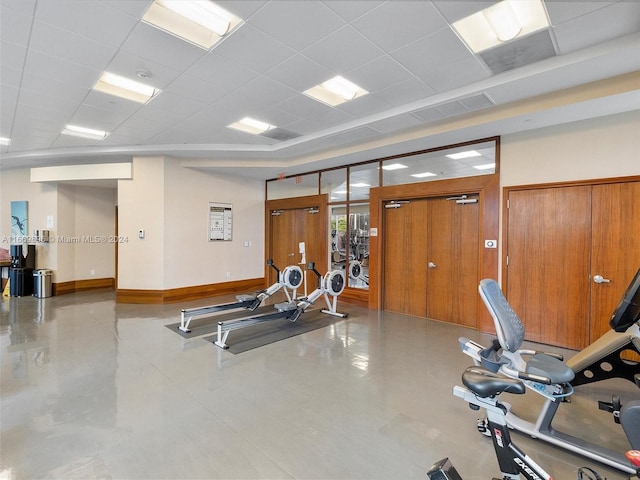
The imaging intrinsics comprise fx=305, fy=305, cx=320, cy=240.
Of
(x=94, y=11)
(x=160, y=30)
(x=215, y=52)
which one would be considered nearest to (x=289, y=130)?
(x=215, y=52)

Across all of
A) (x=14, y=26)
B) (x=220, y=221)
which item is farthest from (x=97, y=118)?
(x=220, y=221)

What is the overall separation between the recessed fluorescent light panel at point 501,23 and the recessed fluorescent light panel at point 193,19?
208 cm

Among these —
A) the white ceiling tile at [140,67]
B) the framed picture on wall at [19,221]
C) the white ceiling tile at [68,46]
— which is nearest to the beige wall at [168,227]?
the white ceiling tile at [140,67]

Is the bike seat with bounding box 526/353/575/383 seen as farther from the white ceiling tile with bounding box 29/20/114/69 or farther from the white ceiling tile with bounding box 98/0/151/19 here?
the white ceiling tile with bounding box 29/20/114/69

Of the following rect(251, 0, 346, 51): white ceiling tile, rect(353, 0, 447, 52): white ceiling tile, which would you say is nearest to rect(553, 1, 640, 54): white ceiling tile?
rect(353, 0, 447, 52): white ceiling tile

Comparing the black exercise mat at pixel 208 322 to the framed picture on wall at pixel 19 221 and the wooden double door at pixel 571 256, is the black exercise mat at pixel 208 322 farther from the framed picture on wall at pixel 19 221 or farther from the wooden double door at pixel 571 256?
the framed picture on wall at pixel 19 221

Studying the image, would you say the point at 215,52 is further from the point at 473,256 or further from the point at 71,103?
the point at 473,256

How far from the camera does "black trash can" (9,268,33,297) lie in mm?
7297

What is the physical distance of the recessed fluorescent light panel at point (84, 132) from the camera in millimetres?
5422

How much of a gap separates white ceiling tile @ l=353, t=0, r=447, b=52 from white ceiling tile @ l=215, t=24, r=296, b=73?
814 mm

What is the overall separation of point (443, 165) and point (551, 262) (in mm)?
2264

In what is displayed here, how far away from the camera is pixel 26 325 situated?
5027 mm

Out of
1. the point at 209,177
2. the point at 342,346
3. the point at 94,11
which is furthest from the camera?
the point at 209,177

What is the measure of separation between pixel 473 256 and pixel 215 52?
466 cm
